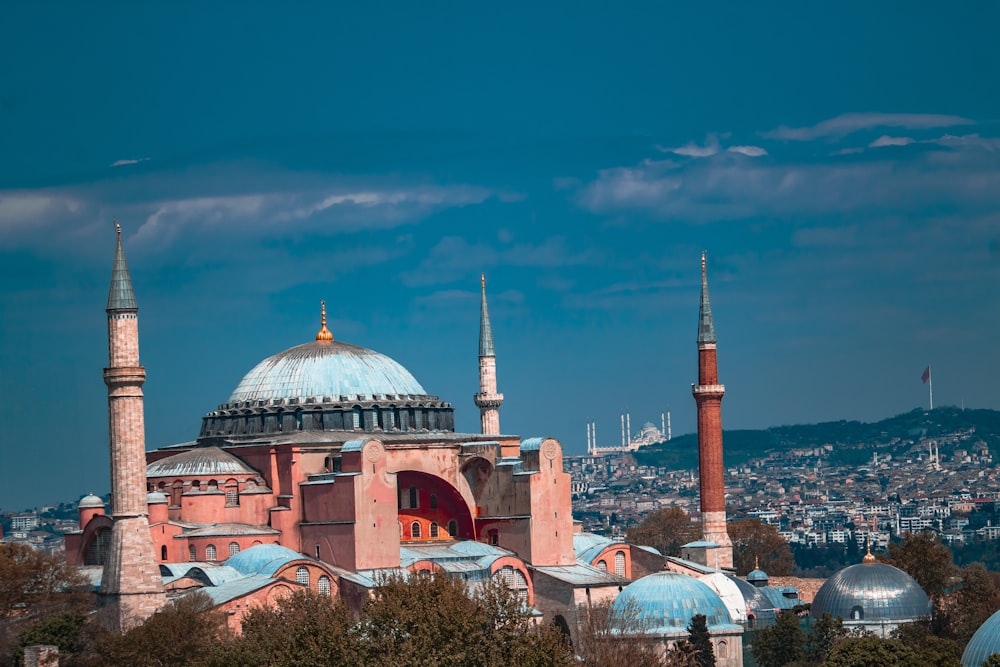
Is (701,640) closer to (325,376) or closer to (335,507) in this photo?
(335,507)

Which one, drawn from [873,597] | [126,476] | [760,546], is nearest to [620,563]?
[873,597]

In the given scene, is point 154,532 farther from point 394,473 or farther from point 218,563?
point 394,473

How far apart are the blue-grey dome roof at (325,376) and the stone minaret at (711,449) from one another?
1178cm

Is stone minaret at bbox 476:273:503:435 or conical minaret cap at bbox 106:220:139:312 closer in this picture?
conical minaret cap at bbox 106:220:139:312

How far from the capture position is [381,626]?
2941 cm

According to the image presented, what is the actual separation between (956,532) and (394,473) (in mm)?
97806

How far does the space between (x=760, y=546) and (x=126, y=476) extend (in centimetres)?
3635

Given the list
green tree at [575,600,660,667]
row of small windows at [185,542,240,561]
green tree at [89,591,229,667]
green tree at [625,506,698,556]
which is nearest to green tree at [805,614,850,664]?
green tree at [575,600,660,667]

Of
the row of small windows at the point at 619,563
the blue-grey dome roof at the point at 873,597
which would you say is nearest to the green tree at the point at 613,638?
the row of small windows at the point at 619,563

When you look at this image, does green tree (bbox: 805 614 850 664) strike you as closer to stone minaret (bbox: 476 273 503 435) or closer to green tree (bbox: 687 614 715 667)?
green tree (bbox: 687 614 715 667)

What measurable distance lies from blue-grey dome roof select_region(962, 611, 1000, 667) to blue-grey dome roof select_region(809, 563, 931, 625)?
11833 millimetres

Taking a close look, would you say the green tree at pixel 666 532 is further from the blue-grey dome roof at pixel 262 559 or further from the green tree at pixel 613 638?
the blue-grey dome roof at pixel 262 559

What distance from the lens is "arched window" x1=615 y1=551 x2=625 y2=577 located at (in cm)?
4509

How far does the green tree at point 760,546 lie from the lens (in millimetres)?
69000
